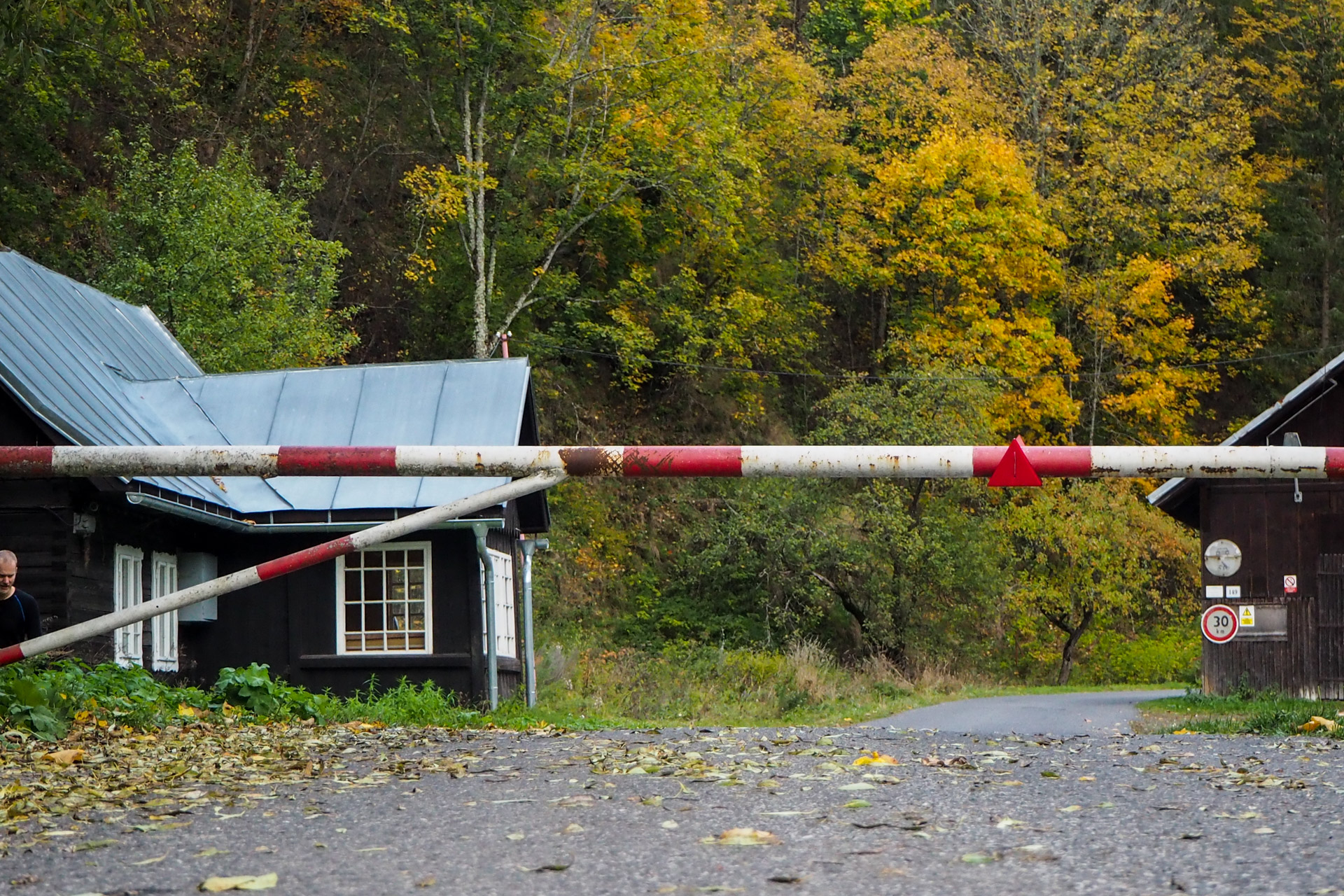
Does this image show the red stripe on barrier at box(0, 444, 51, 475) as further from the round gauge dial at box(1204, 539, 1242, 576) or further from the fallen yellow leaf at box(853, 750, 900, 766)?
the round gauge dial at box(1204, 539, 1242, 576)

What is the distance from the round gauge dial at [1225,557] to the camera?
24922 millimetres

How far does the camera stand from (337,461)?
9023 millimetres

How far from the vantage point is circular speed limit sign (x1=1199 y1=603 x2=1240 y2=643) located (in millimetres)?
24922

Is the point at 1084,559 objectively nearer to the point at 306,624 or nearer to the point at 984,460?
the point at 306,624

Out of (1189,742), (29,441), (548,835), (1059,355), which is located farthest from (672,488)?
(548,835)

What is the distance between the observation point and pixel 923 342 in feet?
139

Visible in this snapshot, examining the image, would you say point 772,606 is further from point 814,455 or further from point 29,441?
point 814,455

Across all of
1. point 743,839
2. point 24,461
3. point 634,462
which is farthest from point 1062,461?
point 24,461

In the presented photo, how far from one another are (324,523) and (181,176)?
13.3m

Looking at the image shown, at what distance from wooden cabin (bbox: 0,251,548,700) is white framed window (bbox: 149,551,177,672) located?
1.5 inches

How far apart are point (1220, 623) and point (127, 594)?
16.6 meters

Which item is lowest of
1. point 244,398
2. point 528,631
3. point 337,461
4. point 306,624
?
point 528,631

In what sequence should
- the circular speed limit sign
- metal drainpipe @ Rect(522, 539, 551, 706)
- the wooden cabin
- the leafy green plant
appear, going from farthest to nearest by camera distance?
1. the circular speed limit sign
2. metal drainpipe @ Rect(522, 539, 551, 706)
3. the wooden cabin
4. the leafy green plant

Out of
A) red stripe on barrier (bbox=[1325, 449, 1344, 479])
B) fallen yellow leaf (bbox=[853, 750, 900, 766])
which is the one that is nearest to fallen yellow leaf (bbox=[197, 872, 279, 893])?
fallen yellow leaf (bbox=[853, 750, 900, 766])
